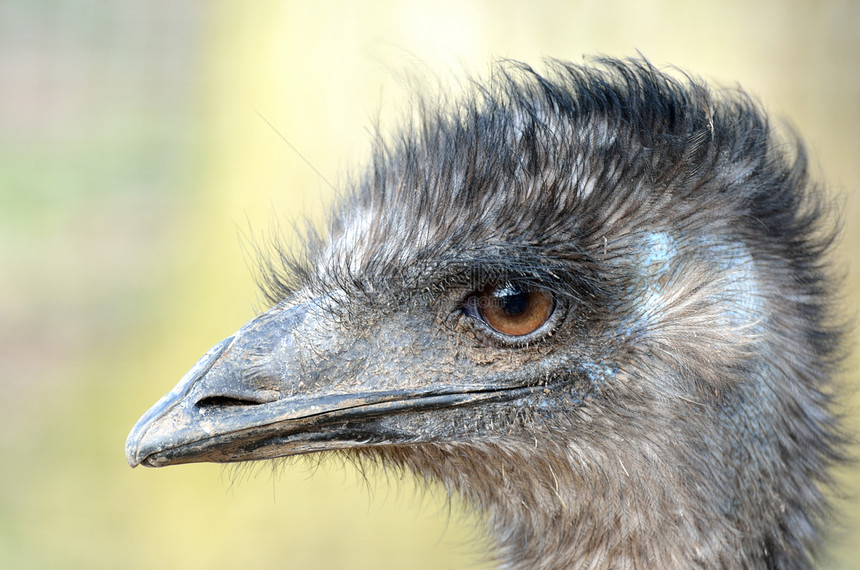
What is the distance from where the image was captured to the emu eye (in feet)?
6.05

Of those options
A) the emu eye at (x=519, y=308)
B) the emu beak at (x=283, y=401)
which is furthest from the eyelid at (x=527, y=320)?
the emu beak at (x=283, y=401)

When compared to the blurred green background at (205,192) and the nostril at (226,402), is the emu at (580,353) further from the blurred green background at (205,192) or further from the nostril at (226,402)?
the blurred green background at (205,192)

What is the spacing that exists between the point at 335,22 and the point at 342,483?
6.13ft

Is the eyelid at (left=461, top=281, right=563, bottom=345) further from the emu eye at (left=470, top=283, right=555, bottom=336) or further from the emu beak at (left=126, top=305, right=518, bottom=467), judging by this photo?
the emu beak at (left=126, top=305, right=518, bottom=467)

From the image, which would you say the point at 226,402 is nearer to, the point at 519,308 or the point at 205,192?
the point at 519,308

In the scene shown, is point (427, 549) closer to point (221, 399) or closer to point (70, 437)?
point (70, 437)

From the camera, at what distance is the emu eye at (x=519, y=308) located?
6.05 ft

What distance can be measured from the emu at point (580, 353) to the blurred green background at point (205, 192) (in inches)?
54.5

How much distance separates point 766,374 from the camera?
189 cm

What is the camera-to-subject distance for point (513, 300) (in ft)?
6.04

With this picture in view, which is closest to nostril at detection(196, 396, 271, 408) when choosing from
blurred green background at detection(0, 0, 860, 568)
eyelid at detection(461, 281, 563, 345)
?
eyelid at detection(461, 281, 563, 345)

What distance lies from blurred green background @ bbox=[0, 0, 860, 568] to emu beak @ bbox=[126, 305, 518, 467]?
146 cm

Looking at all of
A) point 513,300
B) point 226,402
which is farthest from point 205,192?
point 513,300

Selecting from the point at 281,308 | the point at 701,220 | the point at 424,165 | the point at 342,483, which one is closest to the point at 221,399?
the point at 281,308
